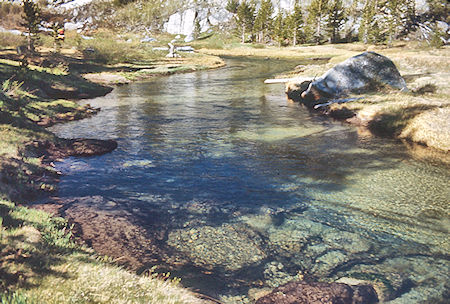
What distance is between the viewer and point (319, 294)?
4.36 metres

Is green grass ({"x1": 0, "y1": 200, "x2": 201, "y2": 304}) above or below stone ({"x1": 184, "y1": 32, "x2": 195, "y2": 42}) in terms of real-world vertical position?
below

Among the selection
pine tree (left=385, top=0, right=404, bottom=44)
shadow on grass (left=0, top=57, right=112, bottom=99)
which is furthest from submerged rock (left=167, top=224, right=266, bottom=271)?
pine tree (left=385, top=0, right=404, bottom=44)

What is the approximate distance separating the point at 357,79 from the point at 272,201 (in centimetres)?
1377

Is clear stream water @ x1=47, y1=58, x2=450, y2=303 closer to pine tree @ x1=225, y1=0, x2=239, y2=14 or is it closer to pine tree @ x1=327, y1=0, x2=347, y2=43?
pine tree @ x1=327, y1=0, x2=347, y2=43

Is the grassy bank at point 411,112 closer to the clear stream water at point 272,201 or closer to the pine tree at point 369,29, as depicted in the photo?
the clear stream water at point 272,201

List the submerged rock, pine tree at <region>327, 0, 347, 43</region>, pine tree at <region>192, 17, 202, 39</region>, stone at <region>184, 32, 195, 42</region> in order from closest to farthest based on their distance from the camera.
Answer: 1. the submerged rock
2. pine tree at <region>327, 0, 347, 43</region>
3. stone at <region>184, 32, 195, 42</region>
4. pine tree at <region>192, 17, 202, 39</region>

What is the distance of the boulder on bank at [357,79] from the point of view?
18328mm

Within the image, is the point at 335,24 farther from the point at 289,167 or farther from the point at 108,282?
the point at 108,282

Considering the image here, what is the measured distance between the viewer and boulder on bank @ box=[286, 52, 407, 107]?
1833 cm

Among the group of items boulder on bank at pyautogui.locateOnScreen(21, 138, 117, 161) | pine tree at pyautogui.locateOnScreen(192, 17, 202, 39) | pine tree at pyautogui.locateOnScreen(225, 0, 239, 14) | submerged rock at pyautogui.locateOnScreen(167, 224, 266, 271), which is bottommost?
submerged rock at pyautogui.locateOnScreen(167, 224, 266, 271)

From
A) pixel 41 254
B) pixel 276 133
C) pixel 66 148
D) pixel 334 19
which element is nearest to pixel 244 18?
pixel 334 19

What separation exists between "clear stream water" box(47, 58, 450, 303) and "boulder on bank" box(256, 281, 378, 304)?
259mm

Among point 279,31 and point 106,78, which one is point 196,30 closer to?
point 279,31

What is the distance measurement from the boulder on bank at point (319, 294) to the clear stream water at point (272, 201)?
26cm
